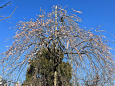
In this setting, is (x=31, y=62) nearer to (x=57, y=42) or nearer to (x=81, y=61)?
(x=57, y=42)

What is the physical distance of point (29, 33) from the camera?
2.85 m

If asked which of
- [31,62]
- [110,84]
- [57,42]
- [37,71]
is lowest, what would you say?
[110,84]

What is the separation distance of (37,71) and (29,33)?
2.25 feet

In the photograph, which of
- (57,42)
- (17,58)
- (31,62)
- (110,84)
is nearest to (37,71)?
(31,62)

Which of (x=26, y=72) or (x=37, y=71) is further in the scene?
(x=26, y=72)

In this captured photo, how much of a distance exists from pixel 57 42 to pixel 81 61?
23.5 inches

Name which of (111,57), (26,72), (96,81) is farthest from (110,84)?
(26,72)

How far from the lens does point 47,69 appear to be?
3021 millimetres

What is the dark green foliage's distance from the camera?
9.04 ft

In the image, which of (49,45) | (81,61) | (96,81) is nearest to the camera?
(81,61)

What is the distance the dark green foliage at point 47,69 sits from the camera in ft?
9.04

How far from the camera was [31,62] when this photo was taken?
Result: 9.62 ft

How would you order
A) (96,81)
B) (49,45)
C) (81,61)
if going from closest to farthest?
1. (81,61)
2. (96,81)
3. (49,45)

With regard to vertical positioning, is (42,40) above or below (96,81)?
above
